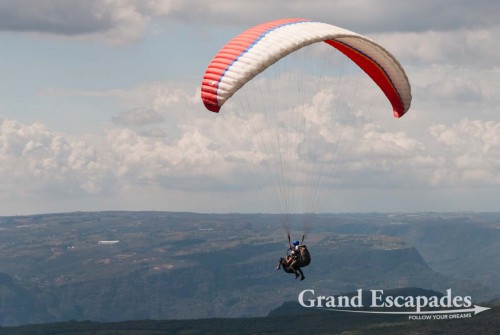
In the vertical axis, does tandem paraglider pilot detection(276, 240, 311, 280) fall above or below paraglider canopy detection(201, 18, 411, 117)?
below

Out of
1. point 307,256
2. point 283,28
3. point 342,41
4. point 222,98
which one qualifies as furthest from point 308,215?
point 342,41

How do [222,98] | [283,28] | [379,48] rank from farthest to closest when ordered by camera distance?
[379,48] → [283,28] → [222,98]

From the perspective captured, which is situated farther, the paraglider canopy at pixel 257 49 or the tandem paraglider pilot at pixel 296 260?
the tandem paraglider pilot at pixel 296 260

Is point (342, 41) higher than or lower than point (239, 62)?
higher

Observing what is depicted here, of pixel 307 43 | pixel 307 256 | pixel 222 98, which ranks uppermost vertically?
pixel 307 43

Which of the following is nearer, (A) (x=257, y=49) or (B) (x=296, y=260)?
(A) (x=257, y=49)

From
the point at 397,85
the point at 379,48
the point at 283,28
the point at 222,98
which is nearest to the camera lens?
the point at 222,98

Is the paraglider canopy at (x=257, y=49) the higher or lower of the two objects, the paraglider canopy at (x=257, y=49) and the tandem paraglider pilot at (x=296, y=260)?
the higher

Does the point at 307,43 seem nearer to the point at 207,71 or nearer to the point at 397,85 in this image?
the point at 207,71

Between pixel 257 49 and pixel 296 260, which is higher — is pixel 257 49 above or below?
above

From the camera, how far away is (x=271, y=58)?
196ft

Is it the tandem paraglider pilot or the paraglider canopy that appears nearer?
the paraglider canopy

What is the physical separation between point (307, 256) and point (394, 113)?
2101 centimetres

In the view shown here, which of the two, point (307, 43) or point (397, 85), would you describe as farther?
point (397, 85)
